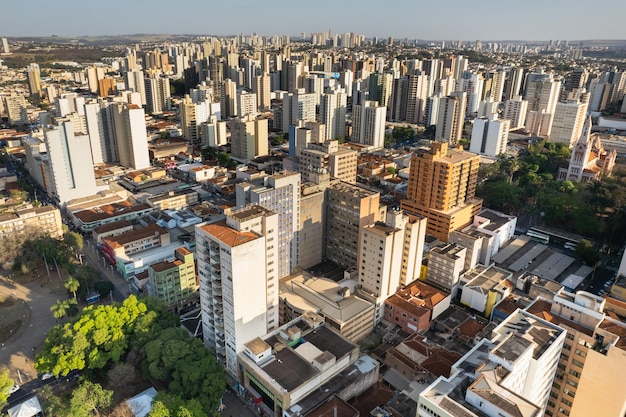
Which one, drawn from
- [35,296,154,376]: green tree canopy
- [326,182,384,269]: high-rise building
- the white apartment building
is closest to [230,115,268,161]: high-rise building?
[326,182,384,269]: high-rise building

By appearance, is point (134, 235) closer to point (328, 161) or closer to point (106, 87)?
point (328, 161)

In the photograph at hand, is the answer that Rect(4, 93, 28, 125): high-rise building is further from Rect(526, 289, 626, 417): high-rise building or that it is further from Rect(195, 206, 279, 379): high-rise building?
Rect(526, 289, 626, 417): high-rise building

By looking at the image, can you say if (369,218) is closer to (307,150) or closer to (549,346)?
(307,150)

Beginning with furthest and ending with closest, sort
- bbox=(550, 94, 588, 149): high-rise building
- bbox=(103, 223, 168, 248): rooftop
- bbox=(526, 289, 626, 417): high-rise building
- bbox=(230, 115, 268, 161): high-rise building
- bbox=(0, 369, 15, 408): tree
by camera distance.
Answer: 1. bbox=(550, 94, 588, 149): high-rise building
2. bbox=(230, 115, 268, 161): high-rise building
3. bbox=(103, 223, 168, 248): rooftop
4. bbox=(0, 369, 15, 408): tree
5. bbox=(526, 289, 626, 417): high-rise building

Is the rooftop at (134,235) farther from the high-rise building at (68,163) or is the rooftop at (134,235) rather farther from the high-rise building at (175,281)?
the high-rise building at (68,163)

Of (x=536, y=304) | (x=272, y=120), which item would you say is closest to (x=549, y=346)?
(x=536, y=304)

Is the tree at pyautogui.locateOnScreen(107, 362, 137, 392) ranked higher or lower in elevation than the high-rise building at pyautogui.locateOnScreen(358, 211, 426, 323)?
lower
